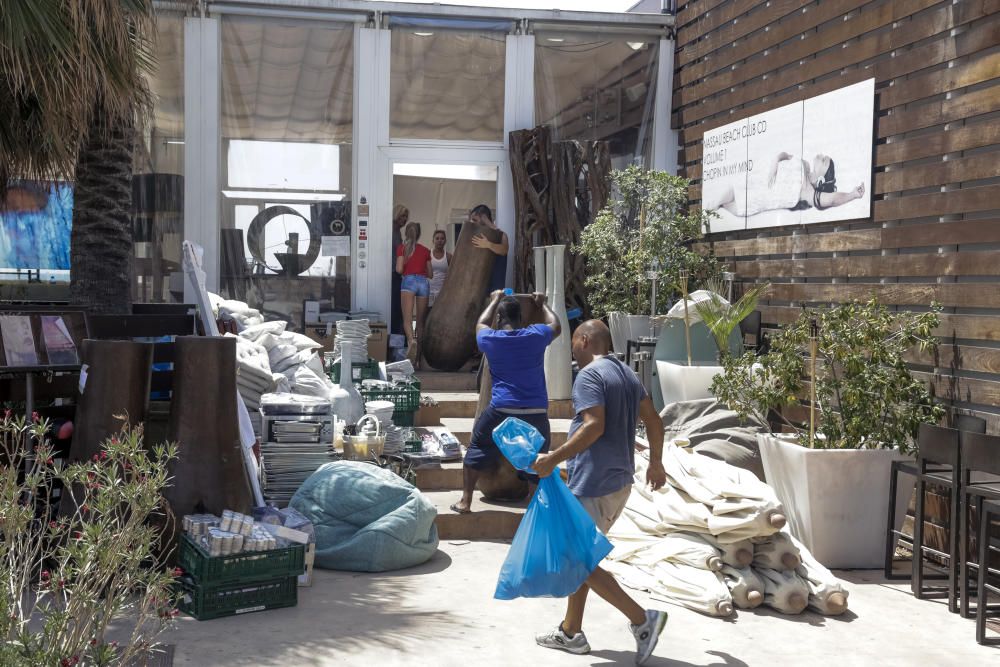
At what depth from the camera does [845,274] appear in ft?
26.1

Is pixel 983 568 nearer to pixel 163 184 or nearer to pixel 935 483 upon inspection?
pixel 935 483

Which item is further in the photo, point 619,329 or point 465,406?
point 619,329

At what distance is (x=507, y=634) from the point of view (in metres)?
5.08

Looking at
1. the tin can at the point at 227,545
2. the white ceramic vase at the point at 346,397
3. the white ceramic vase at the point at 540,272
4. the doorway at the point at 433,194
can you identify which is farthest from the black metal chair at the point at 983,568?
the doorway at the point at 433,194

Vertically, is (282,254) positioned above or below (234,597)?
above

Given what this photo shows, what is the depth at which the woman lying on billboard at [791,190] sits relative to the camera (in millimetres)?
8148

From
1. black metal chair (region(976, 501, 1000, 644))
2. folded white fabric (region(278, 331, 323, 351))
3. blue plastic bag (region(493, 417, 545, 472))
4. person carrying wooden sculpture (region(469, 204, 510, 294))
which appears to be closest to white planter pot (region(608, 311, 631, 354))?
person carrying wooden sculpture (region(469, 204, 510, 294))

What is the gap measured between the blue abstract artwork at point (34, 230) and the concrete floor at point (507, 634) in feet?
22.9

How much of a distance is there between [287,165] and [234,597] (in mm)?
7544

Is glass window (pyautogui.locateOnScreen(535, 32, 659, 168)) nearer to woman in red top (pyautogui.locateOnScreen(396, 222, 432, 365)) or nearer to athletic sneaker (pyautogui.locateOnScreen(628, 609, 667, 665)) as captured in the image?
woman in red top (pyautogui.locateOnScreen(396, 222, 432, 365))

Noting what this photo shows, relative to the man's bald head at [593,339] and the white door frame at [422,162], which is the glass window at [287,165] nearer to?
the white door frame at [422,162]

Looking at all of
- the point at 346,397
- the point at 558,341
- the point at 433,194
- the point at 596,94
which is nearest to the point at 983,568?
the point at 346,397

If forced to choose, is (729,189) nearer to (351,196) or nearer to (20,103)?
(351,196)

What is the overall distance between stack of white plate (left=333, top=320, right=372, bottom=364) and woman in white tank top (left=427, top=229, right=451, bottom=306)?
225cm
